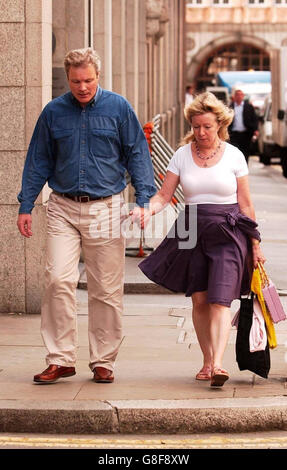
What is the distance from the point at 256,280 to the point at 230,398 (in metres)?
0.77

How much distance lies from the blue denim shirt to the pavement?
1.06 meters

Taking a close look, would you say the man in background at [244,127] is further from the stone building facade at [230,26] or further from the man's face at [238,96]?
the stone building facade at [230,26]

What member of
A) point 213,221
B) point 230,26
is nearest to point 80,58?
point 213,221

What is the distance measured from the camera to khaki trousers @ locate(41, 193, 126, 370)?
8.08 m

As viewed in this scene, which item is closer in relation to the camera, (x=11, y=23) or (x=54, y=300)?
(x=54, y=300)

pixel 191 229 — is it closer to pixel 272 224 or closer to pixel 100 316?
pixel 100 316

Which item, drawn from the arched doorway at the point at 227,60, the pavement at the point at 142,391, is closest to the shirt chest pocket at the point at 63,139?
the pavement at the point at 142,391

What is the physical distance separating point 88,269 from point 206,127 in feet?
3.51

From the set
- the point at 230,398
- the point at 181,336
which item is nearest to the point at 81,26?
the point at 181,336

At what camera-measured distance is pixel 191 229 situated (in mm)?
8039

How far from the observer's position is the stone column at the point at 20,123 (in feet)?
35.0

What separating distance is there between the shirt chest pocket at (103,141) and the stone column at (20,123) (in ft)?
9.07

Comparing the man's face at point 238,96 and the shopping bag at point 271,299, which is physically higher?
the man's face at point 238,96

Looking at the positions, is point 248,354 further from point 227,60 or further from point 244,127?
point 227,60
